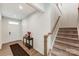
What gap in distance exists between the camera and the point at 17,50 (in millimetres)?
1329

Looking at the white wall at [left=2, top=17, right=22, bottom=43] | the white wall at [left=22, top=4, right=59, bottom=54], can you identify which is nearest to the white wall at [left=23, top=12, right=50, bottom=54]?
the white wall at [left=22, top=4, right=59, bottom=54]

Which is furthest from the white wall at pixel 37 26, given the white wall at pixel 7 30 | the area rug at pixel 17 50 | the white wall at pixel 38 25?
the area rug at pixel 17 50

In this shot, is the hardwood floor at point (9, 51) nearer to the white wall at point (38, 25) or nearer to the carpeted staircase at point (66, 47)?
the white wall at point (38, 25)

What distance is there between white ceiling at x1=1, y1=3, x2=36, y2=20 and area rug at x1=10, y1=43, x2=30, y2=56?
49 cm

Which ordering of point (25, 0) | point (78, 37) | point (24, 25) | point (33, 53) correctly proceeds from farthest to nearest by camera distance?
1. point (78, 37)
2. point (24, 25)
3. point (33, 53)
4. point (25, 0)

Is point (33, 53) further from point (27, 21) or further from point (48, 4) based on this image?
point (48, 4)

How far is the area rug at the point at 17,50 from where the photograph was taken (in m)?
1.28

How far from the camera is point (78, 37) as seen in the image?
1.64 m

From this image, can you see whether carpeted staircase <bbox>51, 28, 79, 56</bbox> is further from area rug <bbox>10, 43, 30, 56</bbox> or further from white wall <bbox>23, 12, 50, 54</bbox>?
area rug <bbox>10, 43, 30, 56</bbox>

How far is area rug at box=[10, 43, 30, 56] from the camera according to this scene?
1276 millimetres

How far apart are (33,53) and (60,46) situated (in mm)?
656

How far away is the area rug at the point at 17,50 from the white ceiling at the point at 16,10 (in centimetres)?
49

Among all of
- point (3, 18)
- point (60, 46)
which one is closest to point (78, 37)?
point (60, 46)

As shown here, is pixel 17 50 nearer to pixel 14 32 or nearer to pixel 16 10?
pixel 14 32
